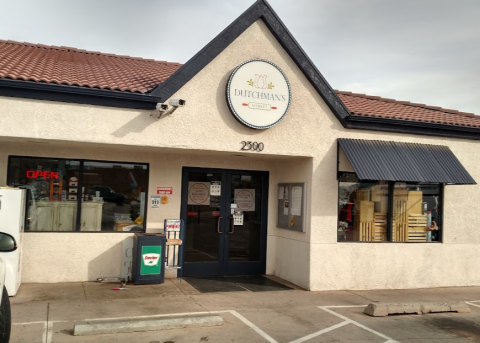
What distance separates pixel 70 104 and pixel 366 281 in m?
7.59

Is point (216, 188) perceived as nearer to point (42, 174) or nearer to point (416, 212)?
point (42, 174)

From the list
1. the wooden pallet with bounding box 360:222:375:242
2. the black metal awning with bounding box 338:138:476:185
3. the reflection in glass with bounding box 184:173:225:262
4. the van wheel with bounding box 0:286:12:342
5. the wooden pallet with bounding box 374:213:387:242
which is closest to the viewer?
the van wheel with bounding box 0:286:12:342

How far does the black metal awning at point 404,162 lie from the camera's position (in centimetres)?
1080

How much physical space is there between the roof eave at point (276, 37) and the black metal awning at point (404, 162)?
80 cm

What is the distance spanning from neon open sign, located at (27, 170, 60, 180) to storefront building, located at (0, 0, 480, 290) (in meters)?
0.03

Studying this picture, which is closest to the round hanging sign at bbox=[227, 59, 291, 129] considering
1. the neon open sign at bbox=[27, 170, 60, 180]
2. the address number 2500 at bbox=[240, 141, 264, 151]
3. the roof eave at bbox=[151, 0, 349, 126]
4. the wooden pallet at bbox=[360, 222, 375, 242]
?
the address number 2500 at bbox=[240, 141, 264, 151]

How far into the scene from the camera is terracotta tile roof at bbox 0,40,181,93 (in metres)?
9.38

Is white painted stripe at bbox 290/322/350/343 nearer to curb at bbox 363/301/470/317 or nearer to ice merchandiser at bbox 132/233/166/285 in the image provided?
curb at bbox 363/301/470/317

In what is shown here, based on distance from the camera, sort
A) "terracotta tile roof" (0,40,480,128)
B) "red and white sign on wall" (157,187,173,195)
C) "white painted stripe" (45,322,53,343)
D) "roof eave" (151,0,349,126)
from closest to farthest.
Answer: "white painted stripe" (45,322,53,343)
"terracotta tile roof" (0,40,480,128)
"roof eave" (151,0,349,126)
"red and white sign on wall" (157,187,173,195)

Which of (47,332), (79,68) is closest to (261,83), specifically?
(79,68)

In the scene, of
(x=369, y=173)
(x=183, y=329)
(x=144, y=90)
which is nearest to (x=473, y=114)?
(x=369, y=173)

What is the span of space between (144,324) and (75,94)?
452 centimetres

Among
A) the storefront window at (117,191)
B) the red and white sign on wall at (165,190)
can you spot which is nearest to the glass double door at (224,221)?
the red and white sign on wall at (165,190)

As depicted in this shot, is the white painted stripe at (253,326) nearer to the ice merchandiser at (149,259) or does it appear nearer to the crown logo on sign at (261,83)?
the ice merchandiser at (149,259)
